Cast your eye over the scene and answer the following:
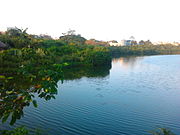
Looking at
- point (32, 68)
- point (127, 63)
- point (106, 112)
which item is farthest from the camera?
point (127, 63)

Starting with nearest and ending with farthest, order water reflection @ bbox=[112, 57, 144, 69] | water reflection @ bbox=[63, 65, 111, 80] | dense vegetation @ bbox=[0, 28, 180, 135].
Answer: dense vegetation @ bbox=[0, 28, 180, 135], water reflection @ bbox=[63, 65, 111, 80], water reflection @ bbox=[112, 57, 144, 69]

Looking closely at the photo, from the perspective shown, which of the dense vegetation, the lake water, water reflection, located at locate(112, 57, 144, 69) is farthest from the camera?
water reflection, located at locate(112, 57, 144, 69)

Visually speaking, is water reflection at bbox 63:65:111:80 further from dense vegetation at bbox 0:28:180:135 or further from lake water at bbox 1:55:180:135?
lake water at bbox 1:55:180:135

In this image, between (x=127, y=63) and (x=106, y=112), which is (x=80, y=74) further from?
(x=127, y=63)

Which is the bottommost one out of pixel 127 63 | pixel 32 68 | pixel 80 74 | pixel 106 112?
pixel 106 112

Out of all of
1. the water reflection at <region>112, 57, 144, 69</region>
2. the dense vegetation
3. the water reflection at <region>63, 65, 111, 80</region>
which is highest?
the dense vegetation

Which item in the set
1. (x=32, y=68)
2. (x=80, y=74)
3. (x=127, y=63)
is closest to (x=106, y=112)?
(x=32, y=68)

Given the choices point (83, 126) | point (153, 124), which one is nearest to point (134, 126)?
point (153, 124)

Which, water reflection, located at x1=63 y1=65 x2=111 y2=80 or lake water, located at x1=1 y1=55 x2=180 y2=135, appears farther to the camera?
water reflection, located at x1=63 y1=65 x2=111 y2=80

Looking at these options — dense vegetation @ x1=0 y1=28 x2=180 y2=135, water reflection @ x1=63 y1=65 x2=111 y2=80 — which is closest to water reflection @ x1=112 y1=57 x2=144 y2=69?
dense vegetation @ x1=0 y1=28 x2=180 y2=135

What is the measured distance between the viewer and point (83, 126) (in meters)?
9.02

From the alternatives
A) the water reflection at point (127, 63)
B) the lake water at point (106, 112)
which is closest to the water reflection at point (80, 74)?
the lake water at point (106, 112)

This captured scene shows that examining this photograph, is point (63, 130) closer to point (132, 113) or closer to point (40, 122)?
point (40, 122)

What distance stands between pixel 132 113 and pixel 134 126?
1.73 meters
